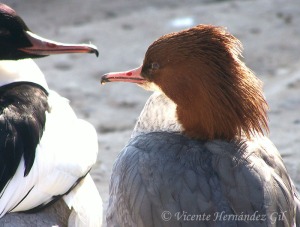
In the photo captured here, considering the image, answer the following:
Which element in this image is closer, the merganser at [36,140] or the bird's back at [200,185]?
the bird's back at [200,185]

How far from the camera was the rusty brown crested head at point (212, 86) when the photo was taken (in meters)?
3.88

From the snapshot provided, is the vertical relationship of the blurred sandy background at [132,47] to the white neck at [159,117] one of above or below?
below

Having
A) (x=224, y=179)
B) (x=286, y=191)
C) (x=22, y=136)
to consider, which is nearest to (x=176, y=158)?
(x=224, y=179)

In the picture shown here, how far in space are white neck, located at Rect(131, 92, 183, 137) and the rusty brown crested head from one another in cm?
11

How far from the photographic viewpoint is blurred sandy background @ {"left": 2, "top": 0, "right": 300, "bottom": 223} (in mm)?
5961

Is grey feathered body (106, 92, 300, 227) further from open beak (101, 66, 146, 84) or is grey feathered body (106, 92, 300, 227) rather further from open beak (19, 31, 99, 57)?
open beak (19, 31, 99, 57)

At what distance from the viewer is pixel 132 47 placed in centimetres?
716

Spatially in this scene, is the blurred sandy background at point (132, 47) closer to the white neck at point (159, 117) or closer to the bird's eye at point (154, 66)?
the white neck at point (159, 117)

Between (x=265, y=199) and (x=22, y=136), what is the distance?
1258 mm

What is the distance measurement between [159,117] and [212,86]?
50 centimetres

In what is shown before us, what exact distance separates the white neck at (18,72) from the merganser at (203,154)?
0.81m

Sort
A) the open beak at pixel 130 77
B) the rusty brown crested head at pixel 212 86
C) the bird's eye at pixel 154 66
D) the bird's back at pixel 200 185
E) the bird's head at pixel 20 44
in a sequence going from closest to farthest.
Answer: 1. the bird's back at pixel 200 185
2. the rusty brown crested head at pixel 212 86
3. the bird's eye at pixel 154 66
4. the open beak at pixel 130 77
5. the bird's head at pixel 20 44

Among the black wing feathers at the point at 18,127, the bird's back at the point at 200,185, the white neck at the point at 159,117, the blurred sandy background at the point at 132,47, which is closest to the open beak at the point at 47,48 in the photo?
the black wing feathers at the point at 18,127

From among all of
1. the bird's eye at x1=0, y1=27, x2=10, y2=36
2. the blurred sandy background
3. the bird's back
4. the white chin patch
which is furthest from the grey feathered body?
the blurred sandy background
